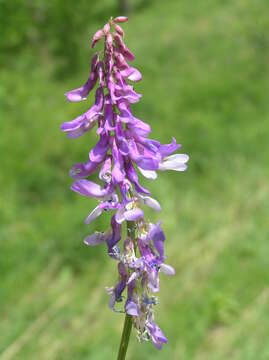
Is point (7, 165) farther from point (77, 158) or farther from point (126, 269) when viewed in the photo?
point (126, 269)

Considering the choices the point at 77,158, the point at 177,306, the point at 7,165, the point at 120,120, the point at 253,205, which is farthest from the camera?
Result: the point at 77,158

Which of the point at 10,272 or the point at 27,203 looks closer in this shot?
the point at 10,272

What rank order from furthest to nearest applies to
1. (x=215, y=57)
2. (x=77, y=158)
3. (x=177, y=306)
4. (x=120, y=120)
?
(x=215, y=57), (x=77, y=158), (x=177, y=306), (x=120, y=120)

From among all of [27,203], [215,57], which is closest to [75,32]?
[215,57]

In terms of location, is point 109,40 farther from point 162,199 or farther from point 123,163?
point 162,199

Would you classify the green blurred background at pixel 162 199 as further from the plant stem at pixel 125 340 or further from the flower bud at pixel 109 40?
the flower bud at pixel 109 40

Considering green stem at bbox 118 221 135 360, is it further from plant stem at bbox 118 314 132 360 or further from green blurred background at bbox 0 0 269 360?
green blurred background at bbox 0 0 269 360

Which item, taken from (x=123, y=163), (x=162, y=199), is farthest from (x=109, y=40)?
(x=162, y=199)

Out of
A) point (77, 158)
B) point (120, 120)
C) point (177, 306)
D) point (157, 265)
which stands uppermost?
point (77, 158)
